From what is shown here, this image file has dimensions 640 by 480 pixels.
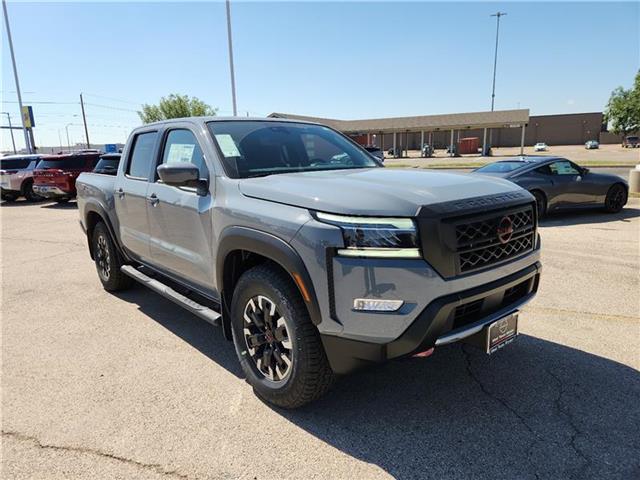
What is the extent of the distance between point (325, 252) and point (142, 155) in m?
3.05

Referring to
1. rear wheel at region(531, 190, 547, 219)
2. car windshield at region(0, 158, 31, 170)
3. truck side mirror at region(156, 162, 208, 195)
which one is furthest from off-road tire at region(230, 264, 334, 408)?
car windshield at region(0, 158, 31, 170)

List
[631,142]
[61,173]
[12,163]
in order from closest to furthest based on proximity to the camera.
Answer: [61,173]
[12,163]
[631,142]

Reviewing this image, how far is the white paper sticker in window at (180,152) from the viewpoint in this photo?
12.2 ft

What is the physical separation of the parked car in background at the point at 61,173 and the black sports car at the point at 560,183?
13381 mm

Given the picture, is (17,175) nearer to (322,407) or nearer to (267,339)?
(267,339)

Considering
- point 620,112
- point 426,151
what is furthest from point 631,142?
point 426,151

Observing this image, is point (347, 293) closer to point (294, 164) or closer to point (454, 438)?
point (454, 438)

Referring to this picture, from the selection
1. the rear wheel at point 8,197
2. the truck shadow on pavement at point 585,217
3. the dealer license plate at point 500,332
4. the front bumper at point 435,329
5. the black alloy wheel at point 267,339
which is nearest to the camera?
the front bumper at point 435,329

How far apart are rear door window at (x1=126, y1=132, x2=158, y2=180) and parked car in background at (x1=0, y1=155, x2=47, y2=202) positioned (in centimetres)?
1574

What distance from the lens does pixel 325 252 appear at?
2395 millimetres

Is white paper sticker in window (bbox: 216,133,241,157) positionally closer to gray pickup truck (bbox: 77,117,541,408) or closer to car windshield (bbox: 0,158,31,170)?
gray pickup truck (bbox: 77,117,541,408)

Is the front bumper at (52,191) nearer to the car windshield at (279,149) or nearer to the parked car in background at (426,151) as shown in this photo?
the car windshield at (279,149)

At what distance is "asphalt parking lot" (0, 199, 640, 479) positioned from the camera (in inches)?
97.0

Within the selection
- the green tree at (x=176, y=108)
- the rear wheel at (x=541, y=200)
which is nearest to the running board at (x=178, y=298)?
the rear wheel at (x=541, y=200)
